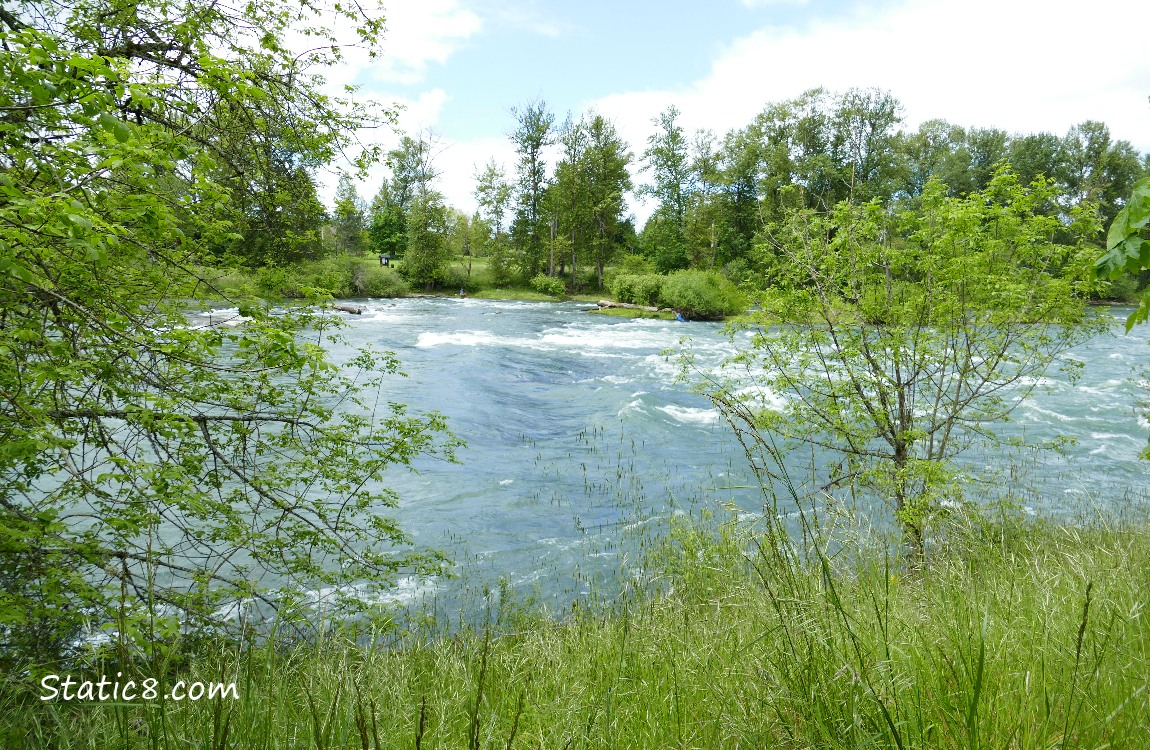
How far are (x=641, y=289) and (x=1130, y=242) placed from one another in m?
40.6

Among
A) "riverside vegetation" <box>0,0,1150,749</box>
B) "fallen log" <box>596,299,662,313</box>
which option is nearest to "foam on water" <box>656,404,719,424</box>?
"riverside vegetation" <box>0,0,1150,749</box>

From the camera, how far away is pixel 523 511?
31.3 feet

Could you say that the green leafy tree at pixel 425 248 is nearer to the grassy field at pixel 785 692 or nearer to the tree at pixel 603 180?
the tree at pixel 603 180

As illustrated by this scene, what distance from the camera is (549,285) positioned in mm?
53719

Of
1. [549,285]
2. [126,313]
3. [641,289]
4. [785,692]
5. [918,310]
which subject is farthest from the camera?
[549,285]

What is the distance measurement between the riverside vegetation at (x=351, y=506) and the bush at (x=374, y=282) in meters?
39.3

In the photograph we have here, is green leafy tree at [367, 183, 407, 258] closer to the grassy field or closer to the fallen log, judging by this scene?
the fallen log

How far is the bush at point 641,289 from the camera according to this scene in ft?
136

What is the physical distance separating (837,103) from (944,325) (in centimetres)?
4621

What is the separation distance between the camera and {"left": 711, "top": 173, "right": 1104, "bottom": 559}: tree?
6504 millimetres

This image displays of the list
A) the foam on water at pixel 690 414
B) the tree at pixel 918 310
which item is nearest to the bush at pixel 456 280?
the foam on water at pixel 690 414

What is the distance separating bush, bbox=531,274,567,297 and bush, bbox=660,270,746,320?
666 inches

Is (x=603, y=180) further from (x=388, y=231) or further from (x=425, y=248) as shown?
(x=388, y=231)

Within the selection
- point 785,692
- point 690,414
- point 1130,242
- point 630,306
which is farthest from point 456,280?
point 1130,242
